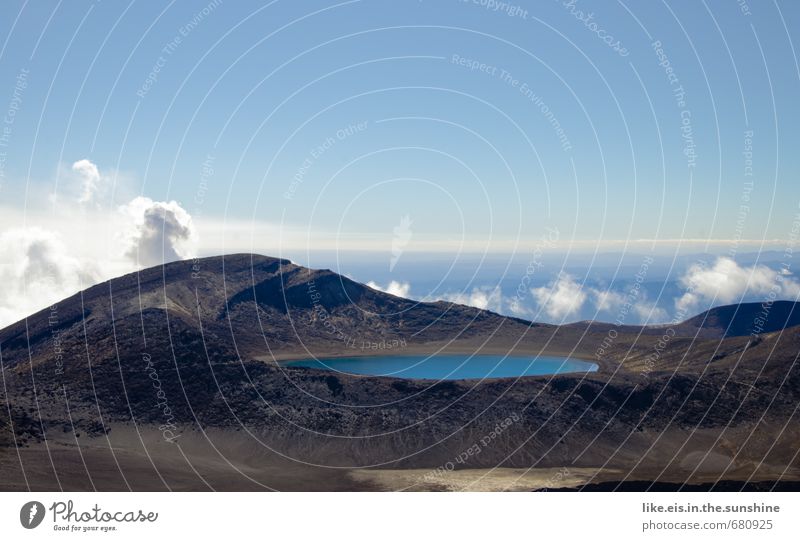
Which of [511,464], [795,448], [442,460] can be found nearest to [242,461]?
[442,460]

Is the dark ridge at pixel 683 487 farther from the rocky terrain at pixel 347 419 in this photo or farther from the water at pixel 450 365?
the water at pixel 450 365

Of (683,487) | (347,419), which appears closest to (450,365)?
(347,419)

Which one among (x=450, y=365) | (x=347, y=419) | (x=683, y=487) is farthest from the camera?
(x=450, y=365)

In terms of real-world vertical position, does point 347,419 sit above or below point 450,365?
below

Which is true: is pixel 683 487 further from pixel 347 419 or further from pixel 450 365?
pixel 450 365

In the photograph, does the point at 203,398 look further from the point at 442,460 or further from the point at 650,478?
the point at 650,478

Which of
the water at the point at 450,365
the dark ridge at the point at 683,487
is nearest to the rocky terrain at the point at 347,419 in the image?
the dark ridge at the point at 683,487
